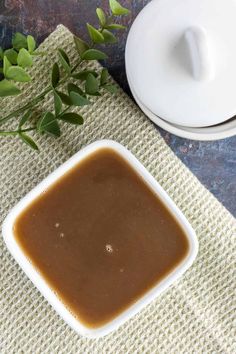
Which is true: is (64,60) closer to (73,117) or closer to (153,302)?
(73,117)

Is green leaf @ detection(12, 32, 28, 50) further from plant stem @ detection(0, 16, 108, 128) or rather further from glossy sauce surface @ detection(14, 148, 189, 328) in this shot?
glossy sauce surface @ detection(14, 148, 189, 328)

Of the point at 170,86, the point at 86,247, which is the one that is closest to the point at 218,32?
the point at 170,86

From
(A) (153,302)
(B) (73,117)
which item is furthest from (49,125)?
(A) (153,302)

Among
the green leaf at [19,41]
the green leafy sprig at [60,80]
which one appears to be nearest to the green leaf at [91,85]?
the green leafy sprig at [60,80]

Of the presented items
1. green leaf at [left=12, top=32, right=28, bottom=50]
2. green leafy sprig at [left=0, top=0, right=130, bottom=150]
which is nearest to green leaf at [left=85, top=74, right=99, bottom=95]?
green leafy sprig at [left=0, top=0, right=130, bottom=150]

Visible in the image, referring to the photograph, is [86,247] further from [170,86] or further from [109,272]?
[170,86]

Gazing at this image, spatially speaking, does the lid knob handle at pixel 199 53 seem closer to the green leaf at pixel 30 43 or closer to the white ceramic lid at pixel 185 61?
the white ceramic lid at pixel 185 61

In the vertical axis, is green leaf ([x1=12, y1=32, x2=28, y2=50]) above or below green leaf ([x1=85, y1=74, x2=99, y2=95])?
above

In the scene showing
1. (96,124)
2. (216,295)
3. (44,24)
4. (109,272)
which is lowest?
(216,295)
